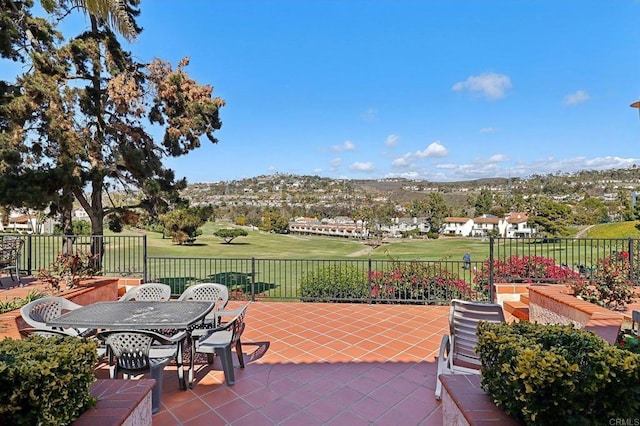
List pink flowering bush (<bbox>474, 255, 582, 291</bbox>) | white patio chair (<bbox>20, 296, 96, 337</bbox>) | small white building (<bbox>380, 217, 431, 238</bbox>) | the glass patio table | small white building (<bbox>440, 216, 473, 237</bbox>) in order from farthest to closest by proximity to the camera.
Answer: small white building (<bbox>440, 216, 473, 237</bbox>) → small white building (<bbox>380, 217, 431, 238</bbox>) → pink flowering bush (<bbox>474, 255, 582, 291</bbox>) → white patio chair (<bbox>20, 296, 96, 337</bbox>) → the glass patio table

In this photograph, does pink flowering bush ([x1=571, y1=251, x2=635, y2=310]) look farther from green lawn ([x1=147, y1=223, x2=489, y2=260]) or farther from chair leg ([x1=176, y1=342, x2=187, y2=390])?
green lawn ([x1=147, y1=223, x2=489, y2=260])

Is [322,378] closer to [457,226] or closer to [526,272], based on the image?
[526,272]

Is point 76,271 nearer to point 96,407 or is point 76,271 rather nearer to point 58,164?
point 58,164

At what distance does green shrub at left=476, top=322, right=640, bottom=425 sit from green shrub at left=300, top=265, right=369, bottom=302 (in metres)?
5.41

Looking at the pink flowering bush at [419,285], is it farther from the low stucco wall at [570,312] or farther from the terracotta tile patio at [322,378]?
the low stucco wall at [570,312]

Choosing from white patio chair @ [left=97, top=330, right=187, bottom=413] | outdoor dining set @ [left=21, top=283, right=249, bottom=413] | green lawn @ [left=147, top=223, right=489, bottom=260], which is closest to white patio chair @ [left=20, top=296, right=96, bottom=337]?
outdoor dining set @ [left=21, top=283, right=249, bottom=413]

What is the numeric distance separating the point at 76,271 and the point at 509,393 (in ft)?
19.6

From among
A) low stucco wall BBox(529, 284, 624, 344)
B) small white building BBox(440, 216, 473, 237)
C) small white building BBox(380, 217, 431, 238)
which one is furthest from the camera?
small white building BBox(440, 216, 473, 237)

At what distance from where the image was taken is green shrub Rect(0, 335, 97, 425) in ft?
4.83

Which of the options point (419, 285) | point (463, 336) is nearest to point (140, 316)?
point (463, 336)

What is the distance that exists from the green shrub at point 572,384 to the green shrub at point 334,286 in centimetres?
541

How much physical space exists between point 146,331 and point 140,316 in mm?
662

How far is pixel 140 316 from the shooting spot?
337 cm

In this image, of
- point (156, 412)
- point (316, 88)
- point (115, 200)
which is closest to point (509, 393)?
point (156, 412)
